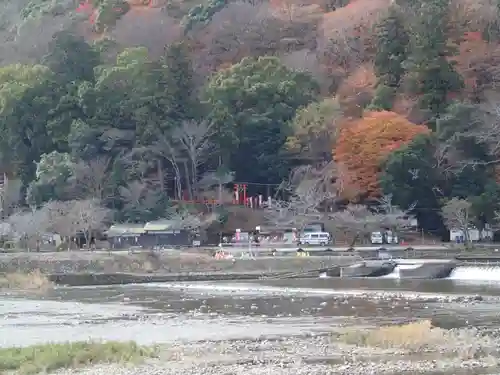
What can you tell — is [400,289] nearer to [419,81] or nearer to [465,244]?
[465,244]

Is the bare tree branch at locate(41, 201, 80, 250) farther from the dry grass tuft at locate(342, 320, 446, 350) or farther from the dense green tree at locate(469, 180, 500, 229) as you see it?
the dry grass tuft at locate(342, 320, 446, 350)

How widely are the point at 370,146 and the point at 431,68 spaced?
6814 mm

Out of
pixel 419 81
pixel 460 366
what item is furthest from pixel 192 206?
pixel 460 366

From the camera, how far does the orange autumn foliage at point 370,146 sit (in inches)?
2042

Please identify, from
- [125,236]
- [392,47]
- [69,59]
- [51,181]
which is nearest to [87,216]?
[125,236]

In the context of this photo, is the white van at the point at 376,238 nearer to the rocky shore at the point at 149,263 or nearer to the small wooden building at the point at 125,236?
the rocky shore at the point at 149,263

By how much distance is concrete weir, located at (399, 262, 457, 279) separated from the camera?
37969mm

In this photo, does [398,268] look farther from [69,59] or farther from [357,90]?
[69,59]

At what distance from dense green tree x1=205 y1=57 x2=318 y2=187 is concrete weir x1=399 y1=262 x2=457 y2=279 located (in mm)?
19393

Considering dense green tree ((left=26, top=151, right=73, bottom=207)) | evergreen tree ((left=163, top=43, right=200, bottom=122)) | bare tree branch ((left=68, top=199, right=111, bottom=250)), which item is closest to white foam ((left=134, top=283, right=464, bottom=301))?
bare tree branch ((left=68, top=199, right=111, bottom=250))

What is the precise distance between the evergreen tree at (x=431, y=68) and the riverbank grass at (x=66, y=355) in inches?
1517

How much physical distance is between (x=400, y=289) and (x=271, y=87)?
2715 centimetres

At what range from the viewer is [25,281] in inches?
1545

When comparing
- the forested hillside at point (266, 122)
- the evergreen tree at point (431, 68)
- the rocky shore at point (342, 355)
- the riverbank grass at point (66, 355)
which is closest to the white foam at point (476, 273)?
the forested hillside at point (266, 122)
